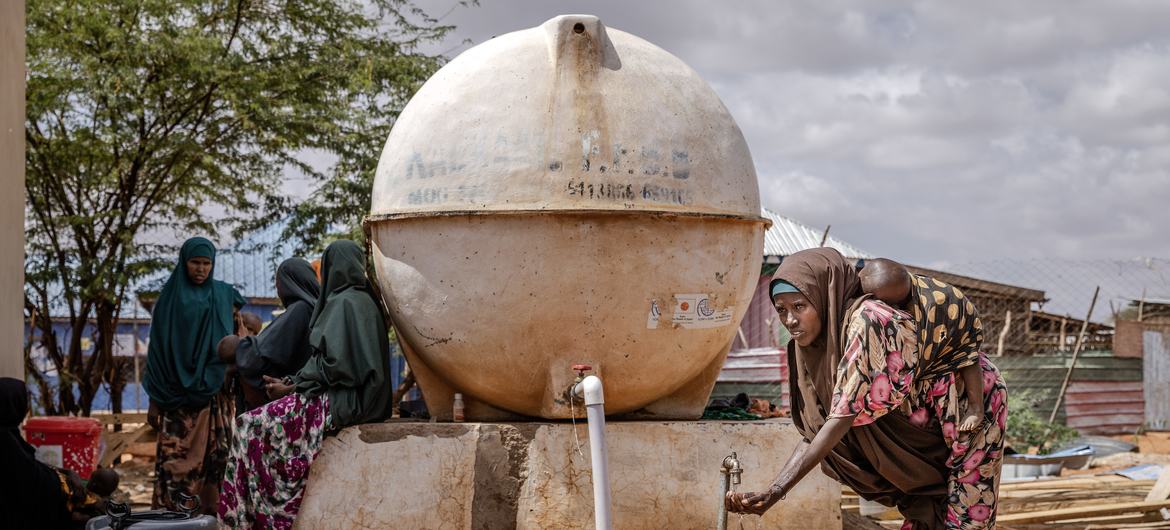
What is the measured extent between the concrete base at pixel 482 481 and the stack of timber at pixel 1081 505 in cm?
191

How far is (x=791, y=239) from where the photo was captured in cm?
1731

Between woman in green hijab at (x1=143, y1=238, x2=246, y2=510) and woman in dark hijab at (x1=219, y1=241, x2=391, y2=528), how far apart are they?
136cm

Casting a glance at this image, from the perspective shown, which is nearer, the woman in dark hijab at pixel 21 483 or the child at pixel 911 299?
the child at pixel 911 299

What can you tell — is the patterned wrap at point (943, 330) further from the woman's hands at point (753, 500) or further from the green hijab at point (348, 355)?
the green hijab at point (348, 355)

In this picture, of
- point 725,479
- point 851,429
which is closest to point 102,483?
point 725,479

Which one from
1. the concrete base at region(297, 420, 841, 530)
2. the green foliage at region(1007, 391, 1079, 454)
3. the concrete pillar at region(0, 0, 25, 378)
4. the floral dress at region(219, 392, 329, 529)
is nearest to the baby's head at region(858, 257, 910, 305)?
the concrete base at region(297, 420, 841, 530)

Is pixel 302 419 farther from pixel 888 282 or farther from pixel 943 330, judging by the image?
pixel 943 330

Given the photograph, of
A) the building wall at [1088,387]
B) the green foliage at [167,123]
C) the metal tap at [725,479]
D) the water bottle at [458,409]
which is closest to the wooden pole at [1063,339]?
the building wall at [1088,387]

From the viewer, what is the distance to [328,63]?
9.91m

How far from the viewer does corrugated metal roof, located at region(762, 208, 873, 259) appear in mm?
16500

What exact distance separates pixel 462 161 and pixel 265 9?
610 centimetres

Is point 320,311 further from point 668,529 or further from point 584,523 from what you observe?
point 668,529

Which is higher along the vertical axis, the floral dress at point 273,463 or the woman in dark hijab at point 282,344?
the woman in dark hijab at point 282,344

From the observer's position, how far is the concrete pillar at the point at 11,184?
4.98 m
